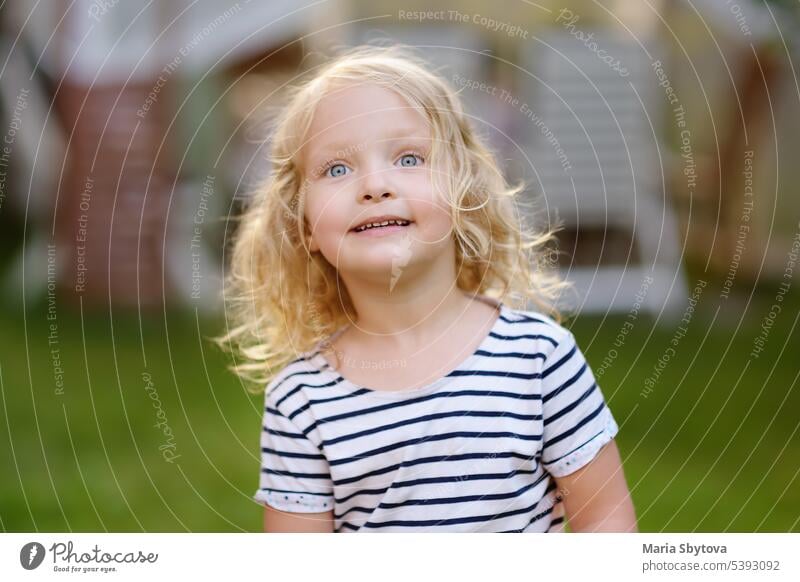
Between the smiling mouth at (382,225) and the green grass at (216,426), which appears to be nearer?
the smiling mouth at (382,225)

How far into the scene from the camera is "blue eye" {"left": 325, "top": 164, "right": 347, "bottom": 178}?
2.94ft

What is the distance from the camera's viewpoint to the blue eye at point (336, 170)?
0.90 m

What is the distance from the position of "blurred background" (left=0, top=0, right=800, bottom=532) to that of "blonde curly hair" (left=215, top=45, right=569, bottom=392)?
1.12 feet

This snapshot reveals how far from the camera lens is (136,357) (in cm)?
186

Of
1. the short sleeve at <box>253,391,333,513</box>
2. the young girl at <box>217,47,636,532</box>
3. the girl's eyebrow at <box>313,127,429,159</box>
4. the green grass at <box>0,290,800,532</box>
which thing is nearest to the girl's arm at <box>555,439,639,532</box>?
the young girl at <box>217,47,636,532</box>

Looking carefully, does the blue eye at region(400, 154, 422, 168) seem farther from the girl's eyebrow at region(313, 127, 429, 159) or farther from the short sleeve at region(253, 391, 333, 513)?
the short sleeve at region(253, 391, 333, 513)

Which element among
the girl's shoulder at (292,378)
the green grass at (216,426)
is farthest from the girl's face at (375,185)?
the green grass at (216,426)

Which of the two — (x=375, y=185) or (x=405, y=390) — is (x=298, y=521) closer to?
(x=405, y=390)

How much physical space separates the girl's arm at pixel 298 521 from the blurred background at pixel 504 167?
464 mm

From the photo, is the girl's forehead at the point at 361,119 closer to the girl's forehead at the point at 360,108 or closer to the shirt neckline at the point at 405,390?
the girl's forehead at the point at 360,108

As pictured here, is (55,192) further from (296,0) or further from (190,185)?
(296,0)

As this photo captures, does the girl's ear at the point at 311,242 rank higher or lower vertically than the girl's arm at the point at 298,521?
higher

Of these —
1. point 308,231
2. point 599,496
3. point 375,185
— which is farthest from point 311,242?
point 599,496
